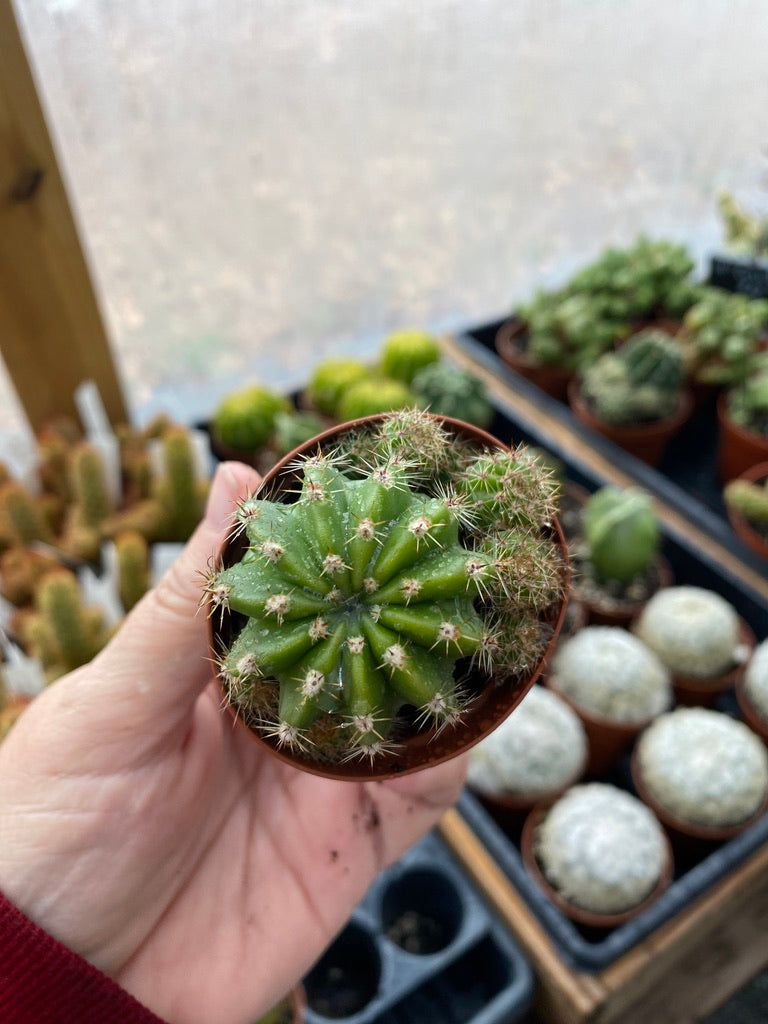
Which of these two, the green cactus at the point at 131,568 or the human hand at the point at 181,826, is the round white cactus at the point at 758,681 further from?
the green cactus at the point at 131,568

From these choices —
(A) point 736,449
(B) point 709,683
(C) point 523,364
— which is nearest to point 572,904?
(B) point 709,683

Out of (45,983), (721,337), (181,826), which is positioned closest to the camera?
(45,983)

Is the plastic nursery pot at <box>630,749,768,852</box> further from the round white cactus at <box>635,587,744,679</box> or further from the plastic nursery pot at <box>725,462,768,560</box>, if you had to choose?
the plastic nursery pot at <box>725,462,768,560</box>

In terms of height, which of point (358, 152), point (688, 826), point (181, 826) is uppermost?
point (358, 152)

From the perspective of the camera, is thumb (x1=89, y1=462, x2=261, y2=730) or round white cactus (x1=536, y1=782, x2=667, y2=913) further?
round white cactus (x1=536, y1=782, x2=667, y2=913)

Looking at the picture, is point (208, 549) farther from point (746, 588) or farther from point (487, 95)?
point (487, 95)

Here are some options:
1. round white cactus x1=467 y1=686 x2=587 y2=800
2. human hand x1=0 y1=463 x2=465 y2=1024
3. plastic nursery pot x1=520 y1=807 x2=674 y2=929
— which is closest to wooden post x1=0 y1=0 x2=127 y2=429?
human hand x1=0 y1=463 x2=465 y2=1024

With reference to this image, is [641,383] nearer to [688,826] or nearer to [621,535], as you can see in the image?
[621,535]
